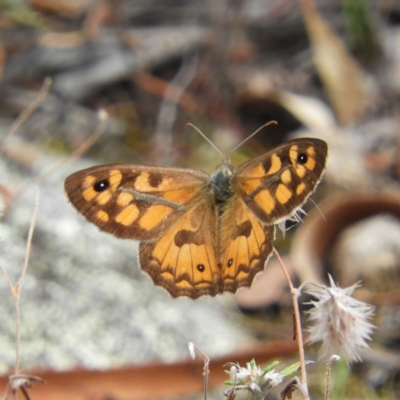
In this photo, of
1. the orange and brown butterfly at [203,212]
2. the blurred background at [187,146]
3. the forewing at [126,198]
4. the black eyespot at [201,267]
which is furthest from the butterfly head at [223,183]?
the blurred background at [187,146]

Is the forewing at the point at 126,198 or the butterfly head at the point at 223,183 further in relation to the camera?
the butterfly head at the point at 223,183

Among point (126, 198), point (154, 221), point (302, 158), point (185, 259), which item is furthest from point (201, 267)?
point (302, 158)

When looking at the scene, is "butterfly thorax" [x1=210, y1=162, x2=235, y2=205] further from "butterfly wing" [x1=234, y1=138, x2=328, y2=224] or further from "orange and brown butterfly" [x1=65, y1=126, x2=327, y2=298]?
"butterfly wing" [x1=234, y1=138, x2=328, y2=224]

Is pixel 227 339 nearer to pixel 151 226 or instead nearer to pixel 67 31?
pixel 151 226

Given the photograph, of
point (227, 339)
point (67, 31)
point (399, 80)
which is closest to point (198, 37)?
point (67, 31)

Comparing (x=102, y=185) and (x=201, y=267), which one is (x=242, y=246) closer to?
(x=201, y=267)

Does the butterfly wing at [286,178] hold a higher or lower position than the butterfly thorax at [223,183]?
lower

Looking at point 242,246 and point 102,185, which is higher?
point 102,185

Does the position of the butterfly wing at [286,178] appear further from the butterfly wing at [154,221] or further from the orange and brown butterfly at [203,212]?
→ the butterfly wing at [154,221]
